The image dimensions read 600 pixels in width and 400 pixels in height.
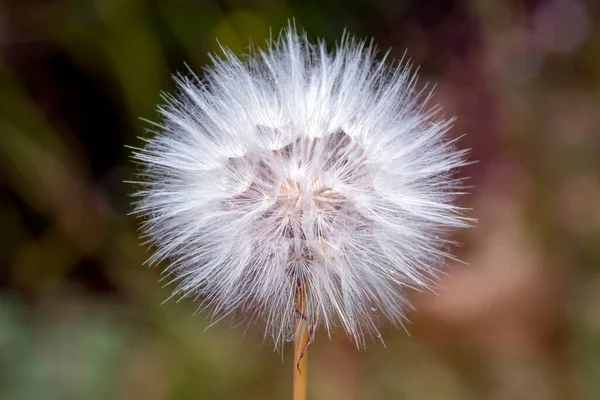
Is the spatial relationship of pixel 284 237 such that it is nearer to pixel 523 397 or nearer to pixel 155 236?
pixel 155 236

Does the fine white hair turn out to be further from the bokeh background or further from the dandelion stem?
the bokeh background

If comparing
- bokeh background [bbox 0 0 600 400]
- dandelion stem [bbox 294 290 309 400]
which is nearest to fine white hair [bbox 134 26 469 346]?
dandelion stem [bbox 294 290 309 400]

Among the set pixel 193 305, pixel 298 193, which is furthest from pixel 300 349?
pixel 193 305

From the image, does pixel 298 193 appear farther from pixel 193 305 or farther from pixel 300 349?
pixel 193 305

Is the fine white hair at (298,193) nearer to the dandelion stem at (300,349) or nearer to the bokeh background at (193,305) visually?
the dandelion stem at (300,349)

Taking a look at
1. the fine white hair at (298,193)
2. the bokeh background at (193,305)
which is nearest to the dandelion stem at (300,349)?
the fine white hair at (298,193)

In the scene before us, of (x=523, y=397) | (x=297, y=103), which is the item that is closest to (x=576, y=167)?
(x=523, y=397)

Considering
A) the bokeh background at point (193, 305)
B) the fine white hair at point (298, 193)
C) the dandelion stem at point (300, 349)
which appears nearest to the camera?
the dandelion stem at point (300, 349)
